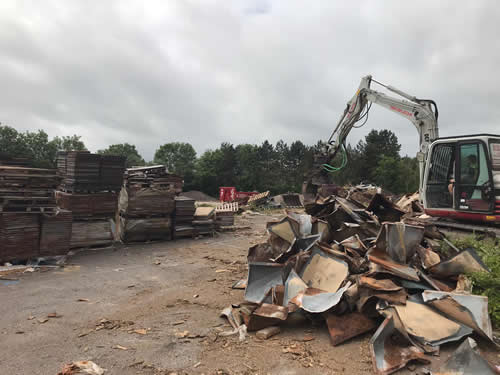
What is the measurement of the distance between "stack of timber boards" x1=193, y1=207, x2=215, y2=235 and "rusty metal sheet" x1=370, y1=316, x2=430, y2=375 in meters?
8.01

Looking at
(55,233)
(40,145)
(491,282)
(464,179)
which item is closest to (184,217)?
(55,233)

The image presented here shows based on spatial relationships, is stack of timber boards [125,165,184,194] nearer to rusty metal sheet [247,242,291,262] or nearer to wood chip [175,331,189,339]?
rusty metal sheet [247,242,291,262]

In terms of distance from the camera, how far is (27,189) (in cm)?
673

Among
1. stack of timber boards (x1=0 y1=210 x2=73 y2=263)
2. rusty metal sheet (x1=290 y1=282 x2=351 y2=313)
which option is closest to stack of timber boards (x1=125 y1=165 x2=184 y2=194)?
stack of timber boards (x1=0 y1=210 x2=73 y2=263)

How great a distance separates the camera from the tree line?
39906 millimetres

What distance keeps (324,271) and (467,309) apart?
1.64m

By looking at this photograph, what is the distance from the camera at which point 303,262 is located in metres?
4.65

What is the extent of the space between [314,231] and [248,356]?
109 inches

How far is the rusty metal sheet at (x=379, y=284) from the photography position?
352 centimetres

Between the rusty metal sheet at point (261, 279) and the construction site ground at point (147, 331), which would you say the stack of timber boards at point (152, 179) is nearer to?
the construction site ground at point (147, 331)

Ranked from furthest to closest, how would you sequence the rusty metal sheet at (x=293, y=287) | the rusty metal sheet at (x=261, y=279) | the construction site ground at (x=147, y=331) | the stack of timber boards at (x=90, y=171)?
the stack of timber boards at (x=90, y=171) → the rusty metal sheet at (x=261, y=279) → the rusty metal sheet at (x=293, y=287) → the construction site ground at (x=147, y=331)

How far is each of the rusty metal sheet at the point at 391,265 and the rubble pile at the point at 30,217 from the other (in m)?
6.55

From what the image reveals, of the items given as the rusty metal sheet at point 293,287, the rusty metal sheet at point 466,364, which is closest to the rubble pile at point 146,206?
the rusty metal sheet at point 293,287

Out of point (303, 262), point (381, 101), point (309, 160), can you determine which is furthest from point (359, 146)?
point (303, 262)
